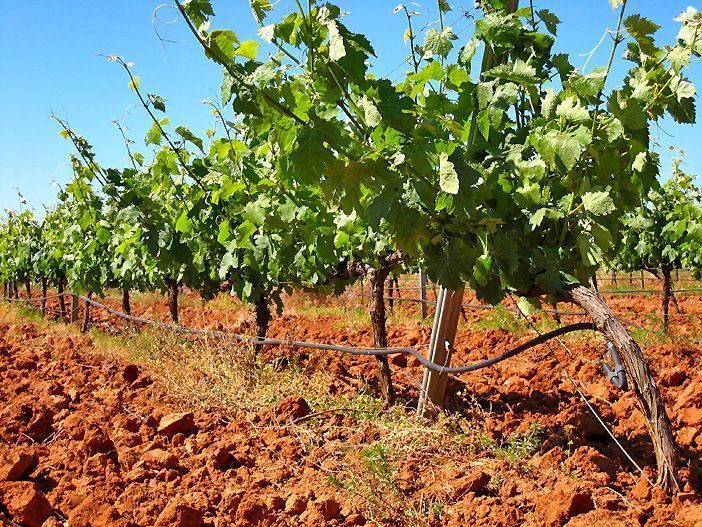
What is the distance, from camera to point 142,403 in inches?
207

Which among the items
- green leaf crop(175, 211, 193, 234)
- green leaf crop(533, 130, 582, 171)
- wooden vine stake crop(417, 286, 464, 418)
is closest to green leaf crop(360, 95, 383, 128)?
green leaf crop(533, 130, 582, 171)

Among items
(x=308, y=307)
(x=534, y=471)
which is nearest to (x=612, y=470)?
(x=534, y=471)

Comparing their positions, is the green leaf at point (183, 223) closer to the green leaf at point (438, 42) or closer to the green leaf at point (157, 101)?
the green leaf at point (157, 101)

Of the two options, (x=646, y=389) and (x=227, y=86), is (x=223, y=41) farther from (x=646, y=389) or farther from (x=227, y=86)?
(x=646, y=389)

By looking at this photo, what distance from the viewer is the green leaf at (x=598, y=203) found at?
295 cm

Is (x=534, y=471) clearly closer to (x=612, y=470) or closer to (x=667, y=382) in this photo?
(x=612, y=470)

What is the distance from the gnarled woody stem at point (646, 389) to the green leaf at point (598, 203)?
40cm

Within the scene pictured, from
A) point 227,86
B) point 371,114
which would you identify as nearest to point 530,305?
point 371,114

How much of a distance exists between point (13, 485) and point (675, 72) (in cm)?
363

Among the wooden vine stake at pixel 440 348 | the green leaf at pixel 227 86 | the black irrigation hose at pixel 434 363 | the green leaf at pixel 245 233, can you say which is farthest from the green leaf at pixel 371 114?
the green leaf at pixel 245 233

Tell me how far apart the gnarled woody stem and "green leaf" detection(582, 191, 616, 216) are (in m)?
0.40

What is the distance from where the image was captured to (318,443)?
14.0 feet

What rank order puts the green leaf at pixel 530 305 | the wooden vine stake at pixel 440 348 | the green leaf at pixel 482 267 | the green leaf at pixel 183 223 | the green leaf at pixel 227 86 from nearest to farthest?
the green leaf at pixel 227 86, the green leaf at pixel 482 267, the green leaf at pixel 530 305, the wooden vine stake at pixel 440 348, the green leaf at pixel 183 223

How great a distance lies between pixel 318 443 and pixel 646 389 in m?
2.06
